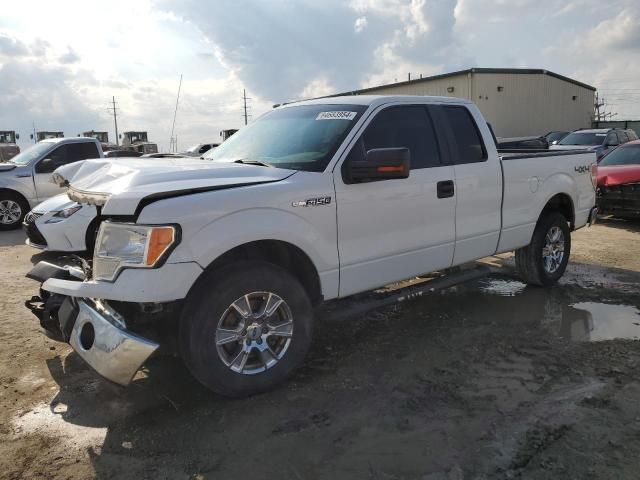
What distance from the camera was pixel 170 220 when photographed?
3.02m

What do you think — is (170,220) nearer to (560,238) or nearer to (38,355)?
(38,355)

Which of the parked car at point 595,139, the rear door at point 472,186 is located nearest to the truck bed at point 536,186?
the rear door at point 472,186

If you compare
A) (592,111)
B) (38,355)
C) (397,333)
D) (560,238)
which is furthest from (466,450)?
(592,111)

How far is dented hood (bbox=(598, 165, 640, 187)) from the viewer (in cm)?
985

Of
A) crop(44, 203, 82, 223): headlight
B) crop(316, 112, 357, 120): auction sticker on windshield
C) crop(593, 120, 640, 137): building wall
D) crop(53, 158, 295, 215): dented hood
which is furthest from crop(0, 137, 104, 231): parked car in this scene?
crop(593, 120, 640, 137): building wall

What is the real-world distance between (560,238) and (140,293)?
4825 millimetres

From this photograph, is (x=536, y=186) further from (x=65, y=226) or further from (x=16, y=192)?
(x=16, y=192)

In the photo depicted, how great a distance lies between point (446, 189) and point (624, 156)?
861cm

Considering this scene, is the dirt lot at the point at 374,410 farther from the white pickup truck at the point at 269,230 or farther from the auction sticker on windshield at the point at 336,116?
the auction sticker on windshield at the point at 336,116

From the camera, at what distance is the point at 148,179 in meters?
3.29

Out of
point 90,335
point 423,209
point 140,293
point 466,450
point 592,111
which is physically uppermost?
point 592,111

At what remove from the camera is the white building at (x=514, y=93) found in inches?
1094

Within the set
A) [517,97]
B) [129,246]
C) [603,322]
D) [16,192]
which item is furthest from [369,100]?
[517,97]

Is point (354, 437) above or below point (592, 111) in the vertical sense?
below
